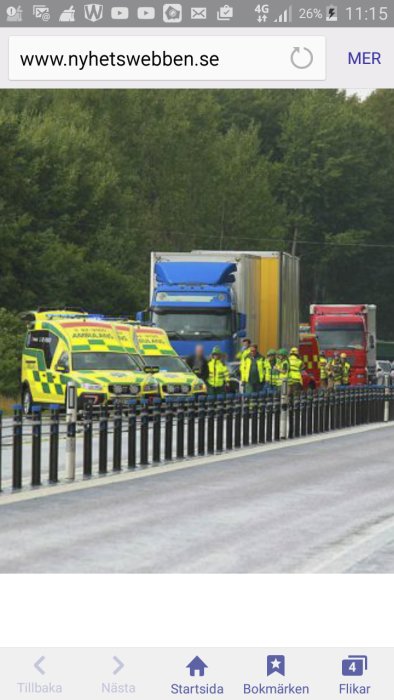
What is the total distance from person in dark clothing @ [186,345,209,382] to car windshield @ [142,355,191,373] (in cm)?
250

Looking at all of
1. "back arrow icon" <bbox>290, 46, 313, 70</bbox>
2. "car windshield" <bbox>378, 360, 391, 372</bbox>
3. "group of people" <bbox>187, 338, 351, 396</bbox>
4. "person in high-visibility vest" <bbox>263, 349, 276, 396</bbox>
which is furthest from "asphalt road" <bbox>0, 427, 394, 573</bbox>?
"car windshield" <bbox>378, 360, 391, 372</bbox>

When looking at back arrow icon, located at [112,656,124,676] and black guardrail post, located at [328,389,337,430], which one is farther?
black guardrail post, located at [328,389,337,430]

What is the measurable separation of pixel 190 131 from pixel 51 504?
8965 centimetres

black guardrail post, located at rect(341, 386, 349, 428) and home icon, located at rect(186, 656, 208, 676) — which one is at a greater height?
black guardrail post, located at rect(341, 386, 349, 428)

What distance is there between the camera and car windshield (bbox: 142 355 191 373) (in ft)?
148

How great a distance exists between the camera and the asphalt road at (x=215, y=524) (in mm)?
16188

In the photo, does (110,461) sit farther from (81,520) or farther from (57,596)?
(57,596)

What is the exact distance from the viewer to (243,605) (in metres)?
12.3

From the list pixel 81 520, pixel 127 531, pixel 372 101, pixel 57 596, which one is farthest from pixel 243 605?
pixel 372 101

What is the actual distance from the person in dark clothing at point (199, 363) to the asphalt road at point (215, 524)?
17789 mm

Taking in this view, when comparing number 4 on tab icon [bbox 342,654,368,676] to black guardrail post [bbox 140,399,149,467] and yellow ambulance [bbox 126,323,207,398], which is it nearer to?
black guardrail post [bbox 140,399,149,467]

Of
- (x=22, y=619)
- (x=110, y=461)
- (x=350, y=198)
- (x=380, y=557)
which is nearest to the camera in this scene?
(x=22, y=619)

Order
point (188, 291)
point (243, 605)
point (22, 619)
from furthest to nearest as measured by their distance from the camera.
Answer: point (188, 291) → point (243, 605) → point (22, 619)
